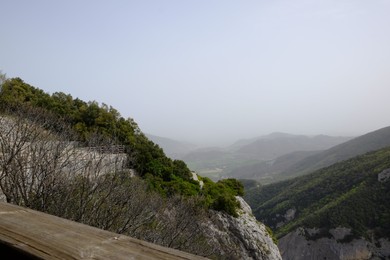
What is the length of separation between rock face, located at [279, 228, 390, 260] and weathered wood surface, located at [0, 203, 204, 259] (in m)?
73.5

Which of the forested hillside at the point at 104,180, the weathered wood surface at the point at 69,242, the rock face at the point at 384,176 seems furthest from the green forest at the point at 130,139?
the rock face at the point at 384,176

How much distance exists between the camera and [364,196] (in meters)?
66.0

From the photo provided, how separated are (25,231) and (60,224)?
0.16 metres

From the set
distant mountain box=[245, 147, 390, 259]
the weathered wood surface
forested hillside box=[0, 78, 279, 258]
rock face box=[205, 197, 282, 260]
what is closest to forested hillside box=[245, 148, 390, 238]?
distant mountain box=[245, 147, 390, 259]

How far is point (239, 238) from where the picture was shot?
2169cm

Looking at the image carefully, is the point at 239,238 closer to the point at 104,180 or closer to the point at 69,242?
the point at 104,180

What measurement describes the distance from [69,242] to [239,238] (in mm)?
22168

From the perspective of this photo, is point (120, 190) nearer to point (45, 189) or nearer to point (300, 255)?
point (45, 189)

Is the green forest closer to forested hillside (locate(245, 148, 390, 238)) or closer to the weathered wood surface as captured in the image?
the weathered wood surface

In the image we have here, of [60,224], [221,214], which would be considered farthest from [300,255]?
[60,224]

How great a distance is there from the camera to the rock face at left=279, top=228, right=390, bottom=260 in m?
59.9

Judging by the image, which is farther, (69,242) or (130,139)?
(130,139)

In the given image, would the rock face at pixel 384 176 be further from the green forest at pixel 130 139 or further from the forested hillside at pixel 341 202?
the green forest at pixel 130 139

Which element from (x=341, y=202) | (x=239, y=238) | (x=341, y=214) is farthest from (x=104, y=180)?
(x=341, y=202)
